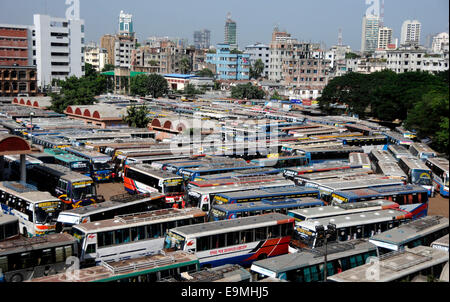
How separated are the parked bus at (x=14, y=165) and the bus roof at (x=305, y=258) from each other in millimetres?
10221

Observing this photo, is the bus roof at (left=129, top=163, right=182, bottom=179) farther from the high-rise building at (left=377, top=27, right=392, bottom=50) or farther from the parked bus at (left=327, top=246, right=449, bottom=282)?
the high-rise building at (left=377, top=27, right=392, bottom=50)

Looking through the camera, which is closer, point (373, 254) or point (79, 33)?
point (373, 254)

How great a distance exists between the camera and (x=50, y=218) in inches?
433

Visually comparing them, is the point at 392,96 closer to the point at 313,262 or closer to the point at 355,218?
the point at 355,218

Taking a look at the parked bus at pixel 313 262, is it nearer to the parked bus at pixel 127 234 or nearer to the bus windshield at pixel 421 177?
the parked bus at pixel 127 234

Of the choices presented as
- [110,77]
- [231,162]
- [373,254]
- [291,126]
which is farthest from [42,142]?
[110,77]

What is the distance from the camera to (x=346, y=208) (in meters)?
11.2

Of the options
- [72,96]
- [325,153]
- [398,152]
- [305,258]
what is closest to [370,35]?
[72,96]

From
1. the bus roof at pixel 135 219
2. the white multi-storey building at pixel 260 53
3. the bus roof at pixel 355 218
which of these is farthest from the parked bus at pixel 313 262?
the white multi-storey building at pixel 260 53

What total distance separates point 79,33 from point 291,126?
114 feet

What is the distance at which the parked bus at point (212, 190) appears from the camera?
12258mm

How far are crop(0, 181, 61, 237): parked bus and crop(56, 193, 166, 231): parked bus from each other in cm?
28

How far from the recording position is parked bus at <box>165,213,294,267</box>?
9.05 m
